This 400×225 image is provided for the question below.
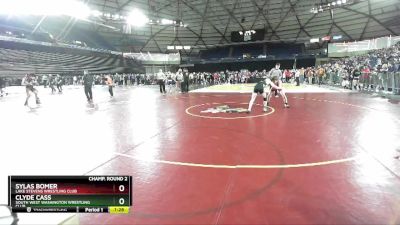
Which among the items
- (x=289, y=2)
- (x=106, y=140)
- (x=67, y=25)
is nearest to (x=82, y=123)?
(x=106, y=140)

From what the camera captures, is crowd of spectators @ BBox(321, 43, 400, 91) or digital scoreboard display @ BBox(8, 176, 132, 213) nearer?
digital scoreboard display @ BBox(8, 176, 132, 213)

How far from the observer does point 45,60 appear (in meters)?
40.3

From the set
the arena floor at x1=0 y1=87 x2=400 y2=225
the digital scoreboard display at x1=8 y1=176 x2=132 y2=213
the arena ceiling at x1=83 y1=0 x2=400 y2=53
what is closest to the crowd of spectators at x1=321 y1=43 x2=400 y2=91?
the arena floor at x1=0 y1=87 x2=400 y2=225

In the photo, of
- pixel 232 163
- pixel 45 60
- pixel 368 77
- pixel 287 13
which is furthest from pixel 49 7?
pixel 232 163

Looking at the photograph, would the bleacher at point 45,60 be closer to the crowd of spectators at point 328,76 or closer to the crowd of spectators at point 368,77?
the crowd of spectators at point 328,76

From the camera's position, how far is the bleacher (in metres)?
36.0

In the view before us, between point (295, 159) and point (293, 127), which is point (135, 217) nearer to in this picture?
point (295, 159)

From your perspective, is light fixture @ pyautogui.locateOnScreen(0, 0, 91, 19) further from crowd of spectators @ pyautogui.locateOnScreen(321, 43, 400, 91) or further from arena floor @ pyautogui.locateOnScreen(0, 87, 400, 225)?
crowd of spectators @ pyautogui.locateOnScreen(321, 43, 400, 91)

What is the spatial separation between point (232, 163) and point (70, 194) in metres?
3.30

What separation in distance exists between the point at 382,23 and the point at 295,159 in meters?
45.3

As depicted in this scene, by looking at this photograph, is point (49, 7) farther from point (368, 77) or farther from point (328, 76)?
point (368, 77)

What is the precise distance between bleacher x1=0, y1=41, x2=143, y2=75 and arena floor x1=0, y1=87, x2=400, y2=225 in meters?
31.1

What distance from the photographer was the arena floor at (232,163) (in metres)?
3.58

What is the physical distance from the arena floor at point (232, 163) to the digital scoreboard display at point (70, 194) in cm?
46
